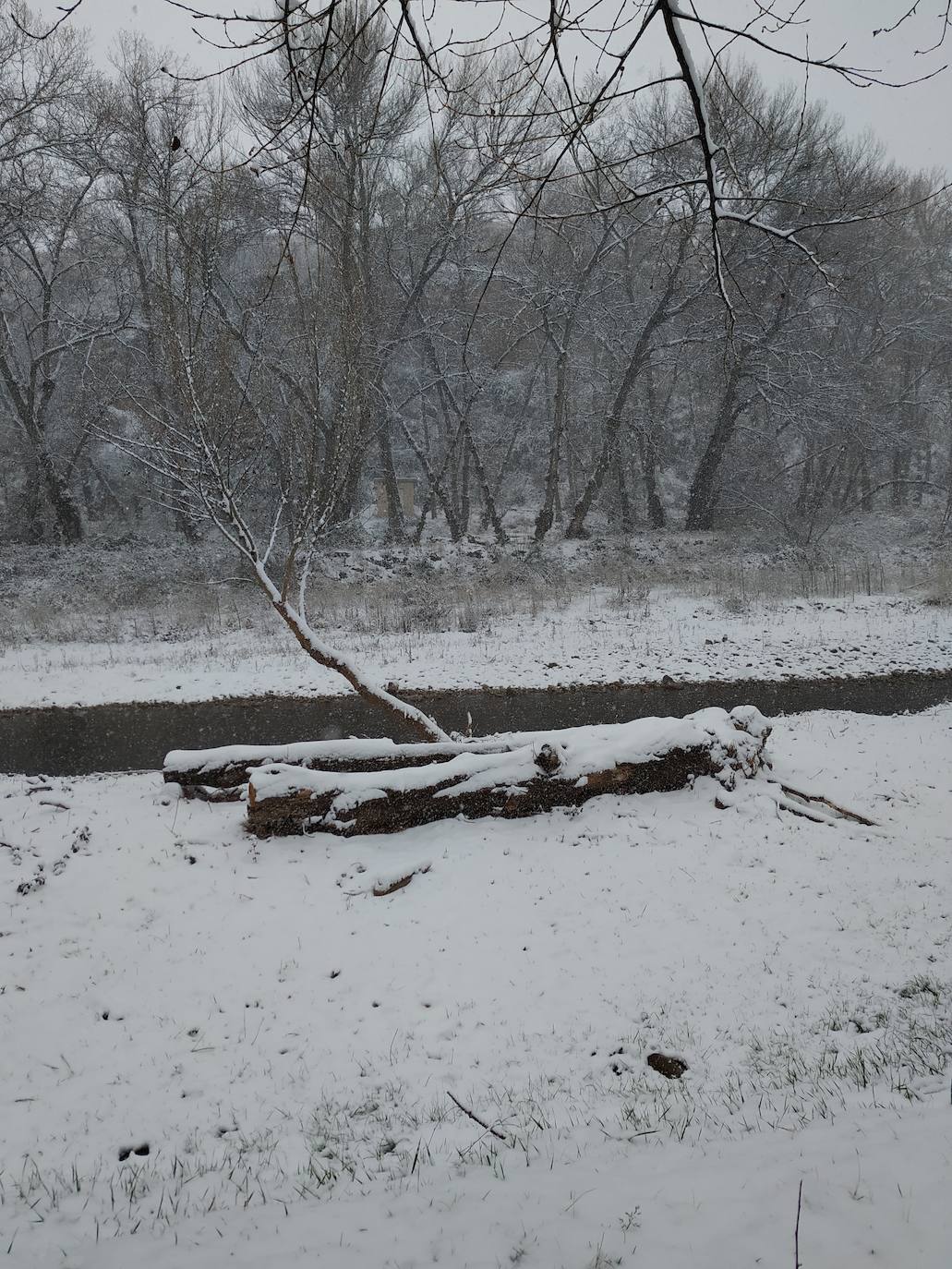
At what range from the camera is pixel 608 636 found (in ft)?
49.0

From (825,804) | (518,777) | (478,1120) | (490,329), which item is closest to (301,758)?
(518,777)

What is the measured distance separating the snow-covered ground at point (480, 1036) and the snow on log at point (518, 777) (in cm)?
23

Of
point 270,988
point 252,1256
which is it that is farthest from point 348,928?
point 252,1256

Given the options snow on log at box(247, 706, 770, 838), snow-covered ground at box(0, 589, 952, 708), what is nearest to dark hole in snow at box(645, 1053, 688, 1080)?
snow on log at box(247, 706, 770, 838)

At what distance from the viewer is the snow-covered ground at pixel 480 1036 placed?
2.74m

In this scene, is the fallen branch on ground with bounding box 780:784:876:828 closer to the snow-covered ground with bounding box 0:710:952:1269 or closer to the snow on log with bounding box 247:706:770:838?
the snow-covered ground with bounding box 0:710:952:1269

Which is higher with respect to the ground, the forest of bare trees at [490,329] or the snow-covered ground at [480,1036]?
the forest of bare trees at [490,329]

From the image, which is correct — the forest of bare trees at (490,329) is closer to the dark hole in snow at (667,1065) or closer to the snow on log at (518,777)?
the snow on log at (518,777)

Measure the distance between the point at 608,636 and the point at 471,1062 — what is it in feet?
37.2

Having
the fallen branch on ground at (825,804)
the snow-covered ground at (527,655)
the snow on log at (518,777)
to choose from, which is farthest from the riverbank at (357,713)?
the fallen branch on ground at (825,804)

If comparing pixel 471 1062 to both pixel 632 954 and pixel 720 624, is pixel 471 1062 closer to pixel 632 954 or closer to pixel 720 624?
pixel 632 954

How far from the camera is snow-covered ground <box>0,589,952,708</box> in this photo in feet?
41.5

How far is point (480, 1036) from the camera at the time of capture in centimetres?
450

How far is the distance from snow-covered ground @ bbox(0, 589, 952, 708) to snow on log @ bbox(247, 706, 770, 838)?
200 inches
